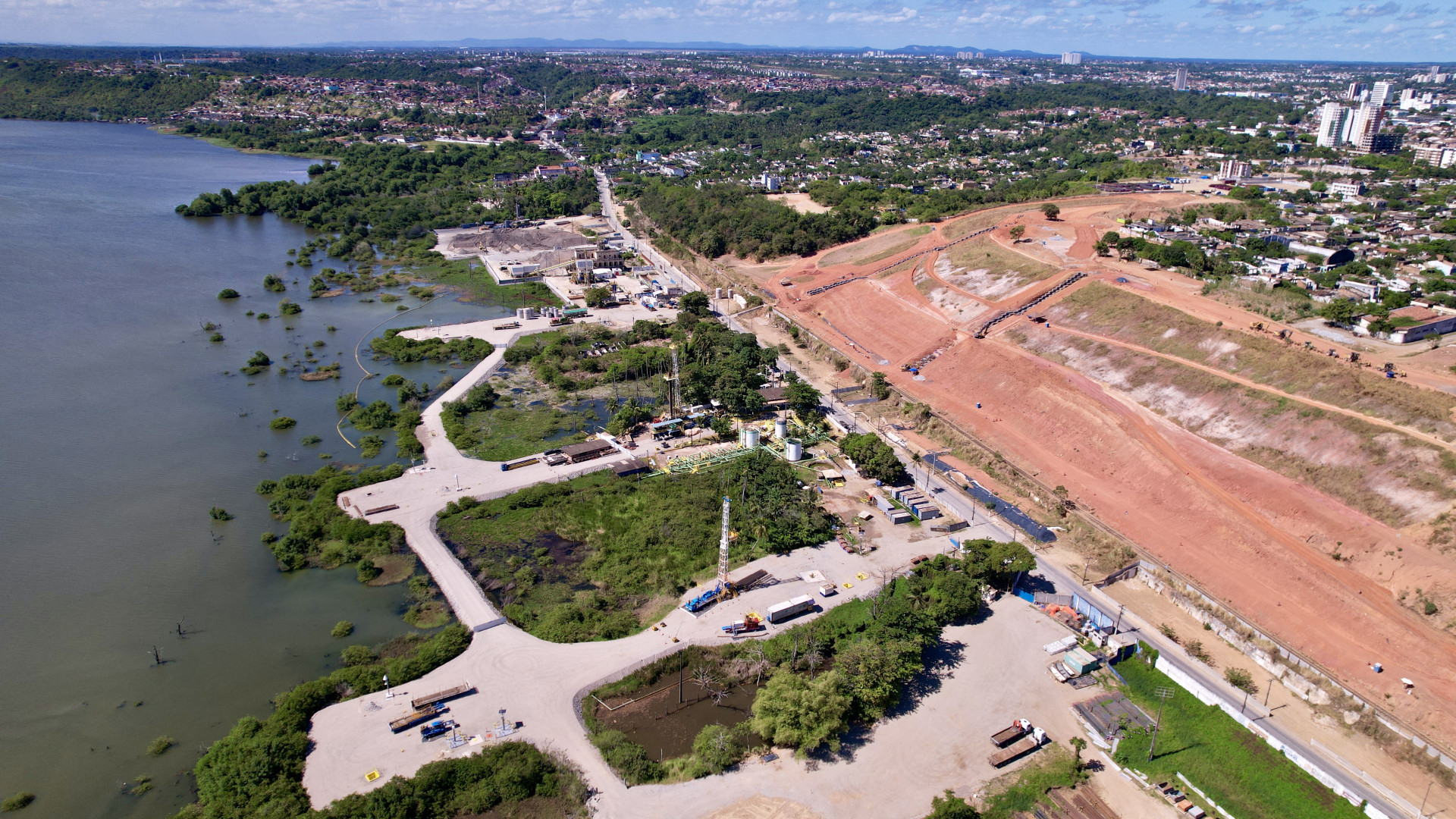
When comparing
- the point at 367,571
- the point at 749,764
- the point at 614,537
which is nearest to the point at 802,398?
the point at 614,537

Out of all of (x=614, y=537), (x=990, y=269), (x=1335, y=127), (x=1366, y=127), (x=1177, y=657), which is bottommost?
(x=1177, y=657)

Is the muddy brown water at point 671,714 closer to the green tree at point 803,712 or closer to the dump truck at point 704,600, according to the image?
the green tree at point 803,712

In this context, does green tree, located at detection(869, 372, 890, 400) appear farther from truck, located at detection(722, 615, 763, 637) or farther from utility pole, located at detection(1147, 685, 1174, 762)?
utility pole, located at detection(1147, 685, 1174, 762)

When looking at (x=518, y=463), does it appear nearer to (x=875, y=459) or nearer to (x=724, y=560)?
(x=724, y=560)

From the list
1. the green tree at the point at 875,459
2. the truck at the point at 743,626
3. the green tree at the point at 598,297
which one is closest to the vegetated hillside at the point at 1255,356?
the green tree at the point at 875,459

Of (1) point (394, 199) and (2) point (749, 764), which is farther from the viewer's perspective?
(1) point (394, 199)
